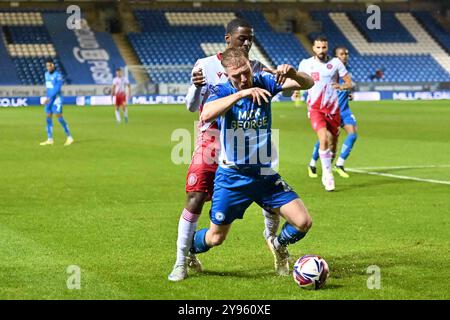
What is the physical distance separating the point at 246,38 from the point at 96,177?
9.90m

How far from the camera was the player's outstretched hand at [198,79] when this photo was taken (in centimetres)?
815

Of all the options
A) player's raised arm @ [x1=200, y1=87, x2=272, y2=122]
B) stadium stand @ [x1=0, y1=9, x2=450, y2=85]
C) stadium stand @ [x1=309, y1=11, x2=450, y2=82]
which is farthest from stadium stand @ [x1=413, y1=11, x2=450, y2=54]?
player's raised arm @ [x1=200, y1=87, x2=272, y2=122]

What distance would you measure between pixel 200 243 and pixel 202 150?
869 millimetres

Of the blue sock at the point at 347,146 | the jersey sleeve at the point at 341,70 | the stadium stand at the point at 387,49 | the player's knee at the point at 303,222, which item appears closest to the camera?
the player's knee at the point at 303,222

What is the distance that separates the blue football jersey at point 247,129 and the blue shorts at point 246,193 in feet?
0.34

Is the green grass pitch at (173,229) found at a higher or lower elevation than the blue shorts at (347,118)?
lower

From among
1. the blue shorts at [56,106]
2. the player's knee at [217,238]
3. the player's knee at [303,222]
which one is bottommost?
the player's knee at [217,238]

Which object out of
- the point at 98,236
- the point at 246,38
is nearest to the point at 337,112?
the point at 98,236

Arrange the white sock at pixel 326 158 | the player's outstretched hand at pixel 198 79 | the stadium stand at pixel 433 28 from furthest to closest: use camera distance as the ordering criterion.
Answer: the stadium stand at pixel 433 28, the white sock at pixel 326 158, the player's outstretched hand at pixel 198 79

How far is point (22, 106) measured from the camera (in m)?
53.0

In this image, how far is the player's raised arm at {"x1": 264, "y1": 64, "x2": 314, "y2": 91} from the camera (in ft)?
25.0

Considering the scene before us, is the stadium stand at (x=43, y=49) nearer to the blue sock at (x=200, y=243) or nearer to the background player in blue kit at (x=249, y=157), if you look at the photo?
the blue sock at (x=200, y=243)

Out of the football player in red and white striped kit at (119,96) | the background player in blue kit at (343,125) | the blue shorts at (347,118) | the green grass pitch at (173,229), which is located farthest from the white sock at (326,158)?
the football player in red and white striped kit at (119,96)
